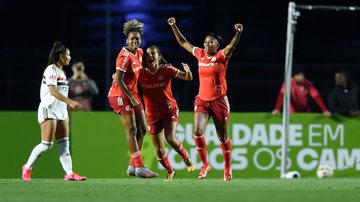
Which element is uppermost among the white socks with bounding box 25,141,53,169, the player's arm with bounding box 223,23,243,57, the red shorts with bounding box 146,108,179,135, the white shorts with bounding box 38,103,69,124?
the player's arm with bounding box 223,23,243,57

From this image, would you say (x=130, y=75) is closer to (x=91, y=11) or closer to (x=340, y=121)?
(x=340, y=121)

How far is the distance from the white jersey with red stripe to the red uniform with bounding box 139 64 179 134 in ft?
3.74

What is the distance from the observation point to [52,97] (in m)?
14.6

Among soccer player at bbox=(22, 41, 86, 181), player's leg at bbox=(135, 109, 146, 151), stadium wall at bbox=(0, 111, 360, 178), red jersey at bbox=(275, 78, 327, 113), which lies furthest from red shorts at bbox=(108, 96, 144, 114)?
red jersey at bbox=(275, 78, 327, 113)

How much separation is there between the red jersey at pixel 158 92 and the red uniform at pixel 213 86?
1.92 feet

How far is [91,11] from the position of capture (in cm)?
3047

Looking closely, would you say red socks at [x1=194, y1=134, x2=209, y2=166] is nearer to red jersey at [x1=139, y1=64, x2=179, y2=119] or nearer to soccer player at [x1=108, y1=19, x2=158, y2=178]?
red jersey at [x1=139, y1=64, x2=179, y2=119]

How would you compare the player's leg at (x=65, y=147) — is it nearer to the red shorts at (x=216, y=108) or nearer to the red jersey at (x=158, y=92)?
the red jersey at (x=158, y=92)

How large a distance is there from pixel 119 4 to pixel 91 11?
105 cm

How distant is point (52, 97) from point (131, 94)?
42.0 inches

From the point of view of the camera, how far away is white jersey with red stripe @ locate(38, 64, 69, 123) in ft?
47.5

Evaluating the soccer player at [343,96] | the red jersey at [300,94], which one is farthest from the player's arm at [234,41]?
the soccer player at [343,96]

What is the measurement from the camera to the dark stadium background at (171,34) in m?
28.6

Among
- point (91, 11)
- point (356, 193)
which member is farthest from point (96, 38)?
point (356, 193)
